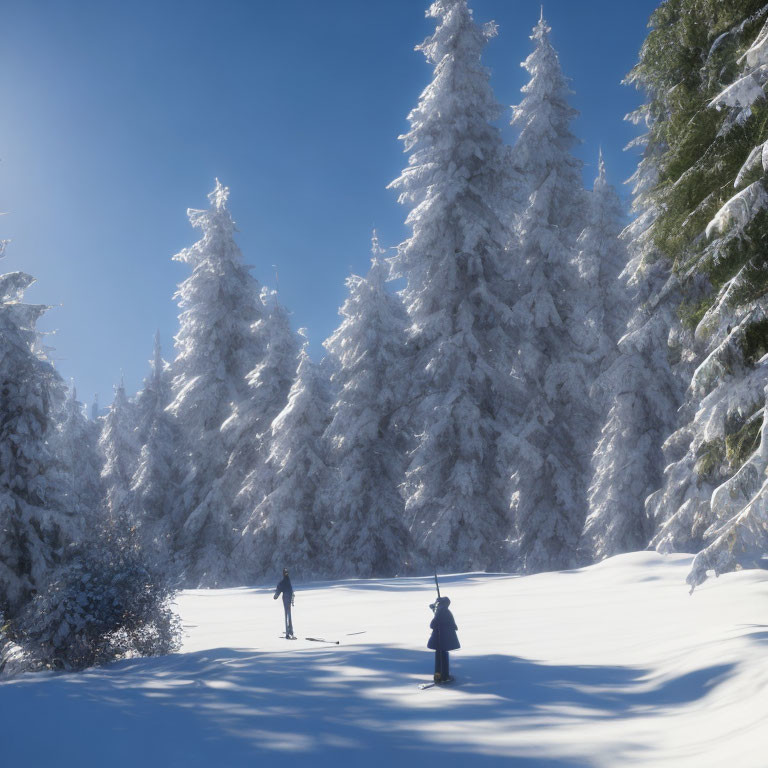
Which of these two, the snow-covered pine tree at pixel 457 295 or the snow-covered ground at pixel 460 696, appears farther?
the snow-covered pine tree at pixel 457 295

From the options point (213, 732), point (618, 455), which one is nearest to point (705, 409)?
point (213, 732)

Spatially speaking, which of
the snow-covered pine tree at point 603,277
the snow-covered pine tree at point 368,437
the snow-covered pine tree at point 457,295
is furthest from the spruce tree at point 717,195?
the snow-covered pine tree at point 603,277

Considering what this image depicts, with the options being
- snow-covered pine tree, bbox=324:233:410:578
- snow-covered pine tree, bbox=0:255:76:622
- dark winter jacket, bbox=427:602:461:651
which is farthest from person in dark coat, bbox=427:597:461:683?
snow-covered pine tree, bbox=324:233:410:578

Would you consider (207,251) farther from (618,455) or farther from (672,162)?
(672,162)

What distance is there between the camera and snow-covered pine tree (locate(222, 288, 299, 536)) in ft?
95.2

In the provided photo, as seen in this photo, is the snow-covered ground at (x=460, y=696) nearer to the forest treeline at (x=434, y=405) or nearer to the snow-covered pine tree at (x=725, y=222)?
the snow-covered pine tree at (x=725, y=222)

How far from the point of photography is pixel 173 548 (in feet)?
98.0

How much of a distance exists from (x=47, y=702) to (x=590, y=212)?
25157mm

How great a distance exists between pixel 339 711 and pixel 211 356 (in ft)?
80.7

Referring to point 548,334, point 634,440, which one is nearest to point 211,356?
point 548,334

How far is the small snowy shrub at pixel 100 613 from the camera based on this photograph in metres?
12.3

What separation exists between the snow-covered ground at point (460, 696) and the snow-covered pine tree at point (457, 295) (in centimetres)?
828

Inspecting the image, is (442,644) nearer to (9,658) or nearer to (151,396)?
(9,658)

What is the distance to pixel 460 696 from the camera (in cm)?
823
